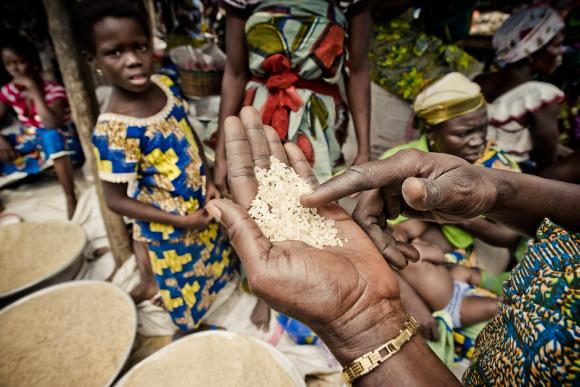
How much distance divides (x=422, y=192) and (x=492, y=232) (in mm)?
1818

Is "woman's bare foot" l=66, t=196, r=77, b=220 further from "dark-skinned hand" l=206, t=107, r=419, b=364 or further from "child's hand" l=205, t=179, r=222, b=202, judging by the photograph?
"dark-skinned hand" l=206, t=107, r=419, b=364

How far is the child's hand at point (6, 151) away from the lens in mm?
3727

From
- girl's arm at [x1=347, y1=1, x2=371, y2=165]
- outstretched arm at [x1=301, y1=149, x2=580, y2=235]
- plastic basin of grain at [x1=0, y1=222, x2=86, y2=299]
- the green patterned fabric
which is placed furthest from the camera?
plastic basin of grain at [x1=0, y1=222, x2=86, y2=299]

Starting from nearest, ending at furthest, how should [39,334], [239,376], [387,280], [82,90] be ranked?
[387,280] < [239,376] < [39,334] < [82,90]

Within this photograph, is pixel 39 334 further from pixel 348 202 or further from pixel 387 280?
pixel 348 202

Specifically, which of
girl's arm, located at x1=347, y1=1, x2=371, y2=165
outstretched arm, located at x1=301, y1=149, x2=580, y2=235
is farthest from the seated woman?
outstretched arm, located at x1=301, y1=149, x2=580, y2=235

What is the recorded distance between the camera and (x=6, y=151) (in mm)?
3750

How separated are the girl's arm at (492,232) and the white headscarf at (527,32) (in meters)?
1.83

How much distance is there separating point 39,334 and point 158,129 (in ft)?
5.44

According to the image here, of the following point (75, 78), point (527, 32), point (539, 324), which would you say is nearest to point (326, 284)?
point (539, 324)

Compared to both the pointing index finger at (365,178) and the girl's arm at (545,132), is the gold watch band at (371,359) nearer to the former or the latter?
the pointing index finger at (365,178)

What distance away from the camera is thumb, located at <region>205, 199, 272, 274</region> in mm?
929

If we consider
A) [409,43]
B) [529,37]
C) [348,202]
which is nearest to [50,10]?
[348,202]

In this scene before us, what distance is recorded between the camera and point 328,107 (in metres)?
1.89
